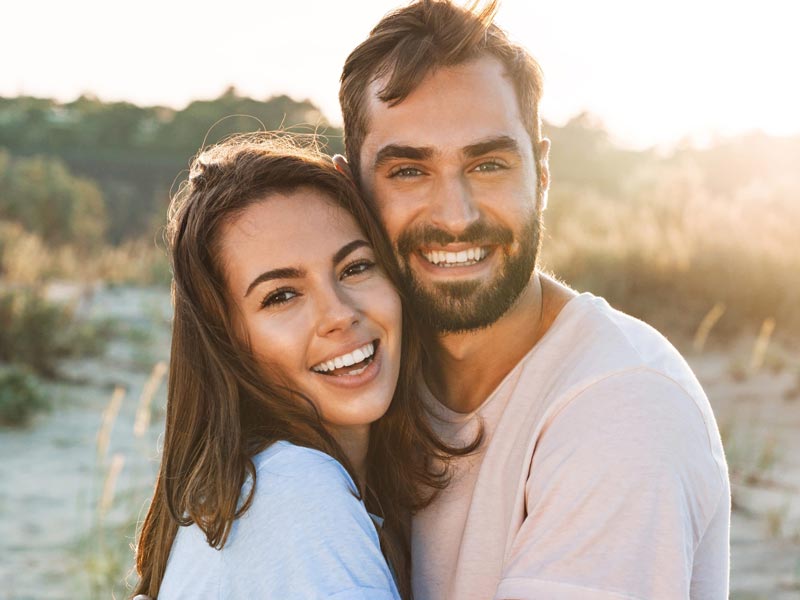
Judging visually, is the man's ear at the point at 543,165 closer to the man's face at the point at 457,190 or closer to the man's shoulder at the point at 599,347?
the man's face at the point at 457,190

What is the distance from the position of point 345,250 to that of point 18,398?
6062mm

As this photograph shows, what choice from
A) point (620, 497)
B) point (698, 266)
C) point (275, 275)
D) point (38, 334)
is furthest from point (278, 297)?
point (698, 266)

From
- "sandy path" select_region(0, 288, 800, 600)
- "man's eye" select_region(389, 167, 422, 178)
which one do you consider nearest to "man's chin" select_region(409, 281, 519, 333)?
"man's eye" select_region(389, 167, 422, 178)

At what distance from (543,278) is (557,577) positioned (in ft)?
4.04

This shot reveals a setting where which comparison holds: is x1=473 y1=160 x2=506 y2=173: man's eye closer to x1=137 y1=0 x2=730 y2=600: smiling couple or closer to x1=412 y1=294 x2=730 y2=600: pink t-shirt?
x1=137 y1=0 x2=730 y2=600: smiling couple

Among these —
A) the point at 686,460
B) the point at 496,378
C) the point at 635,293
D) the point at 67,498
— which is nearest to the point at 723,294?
the point at 635,293

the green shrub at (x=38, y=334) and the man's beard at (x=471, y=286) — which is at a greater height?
the man's beard at (x=471, y=286)

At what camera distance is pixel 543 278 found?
307 centimetres

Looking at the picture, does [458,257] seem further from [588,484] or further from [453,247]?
[588,484]

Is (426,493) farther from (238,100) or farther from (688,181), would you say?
(238,100)

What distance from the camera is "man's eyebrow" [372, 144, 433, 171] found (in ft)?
9.59

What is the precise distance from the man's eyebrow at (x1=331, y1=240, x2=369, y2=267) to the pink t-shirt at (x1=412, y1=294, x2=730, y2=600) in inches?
23.7

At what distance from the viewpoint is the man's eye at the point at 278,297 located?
2584 mm

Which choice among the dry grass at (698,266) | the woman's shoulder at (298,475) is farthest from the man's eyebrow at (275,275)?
the dry grass at (698,266)
